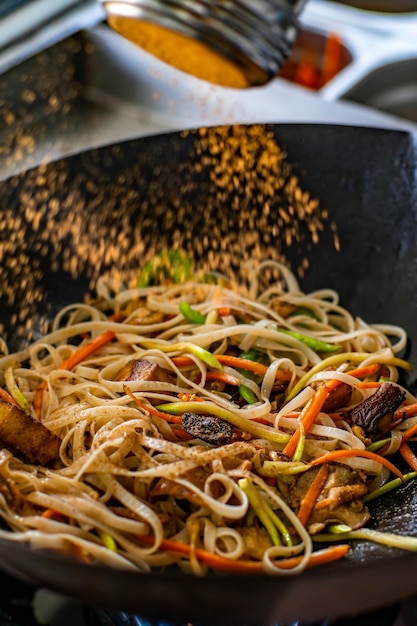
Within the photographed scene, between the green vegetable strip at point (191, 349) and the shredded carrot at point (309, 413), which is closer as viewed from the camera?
the shredded carrot at point (309, 413)

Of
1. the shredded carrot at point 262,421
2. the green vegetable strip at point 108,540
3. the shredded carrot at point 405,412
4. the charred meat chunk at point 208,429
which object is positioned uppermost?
the green vegetable strip at point 108,540

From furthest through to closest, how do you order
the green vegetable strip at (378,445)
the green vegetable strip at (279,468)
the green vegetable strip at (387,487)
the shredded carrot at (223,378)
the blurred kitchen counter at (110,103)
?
the blurred kitchen counter at (110,103) → the shredded carrot at (223,378) → the green vegetable strip at (378,445) → the green vegetable strip at (387,487) → the green vegetable strip at (279,468)

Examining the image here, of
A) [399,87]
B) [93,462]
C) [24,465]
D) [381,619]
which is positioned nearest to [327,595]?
[381,619]

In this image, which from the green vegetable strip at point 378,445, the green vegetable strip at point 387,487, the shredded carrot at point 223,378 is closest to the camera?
the green vegetable strip at point 387,487

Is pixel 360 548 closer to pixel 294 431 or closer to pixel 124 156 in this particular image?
pixel 294 431

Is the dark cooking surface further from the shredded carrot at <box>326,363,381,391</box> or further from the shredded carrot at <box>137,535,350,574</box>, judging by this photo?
the shredded carrot at <box>326,363,381,391</box>

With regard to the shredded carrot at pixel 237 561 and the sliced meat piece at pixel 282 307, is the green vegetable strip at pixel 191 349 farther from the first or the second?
the shredded carrot at pixel 237 561

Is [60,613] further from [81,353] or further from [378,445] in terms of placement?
[378,445]

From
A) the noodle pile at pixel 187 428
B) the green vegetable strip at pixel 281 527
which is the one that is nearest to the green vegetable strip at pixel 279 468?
the noodle pile at pixel 187 428
